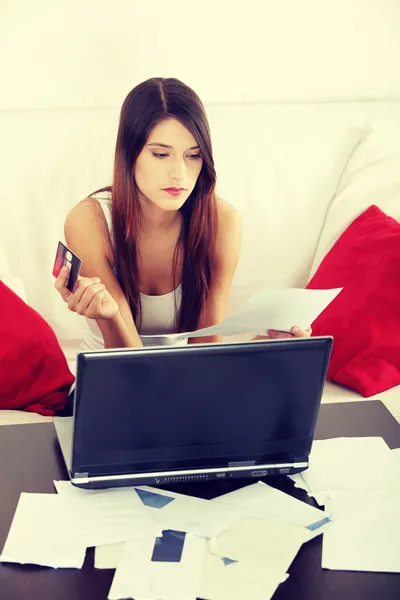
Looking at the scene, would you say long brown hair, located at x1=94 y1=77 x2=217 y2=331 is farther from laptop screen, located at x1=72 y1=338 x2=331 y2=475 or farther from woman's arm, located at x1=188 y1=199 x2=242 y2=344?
laptop screen, located at x1=72 y1=338 x2=331 y2=475

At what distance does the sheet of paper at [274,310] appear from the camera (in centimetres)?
127

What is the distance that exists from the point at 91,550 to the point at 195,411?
23 centimetres

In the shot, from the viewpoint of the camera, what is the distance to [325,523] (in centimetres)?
Answer: 118

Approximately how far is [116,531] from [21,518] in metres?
0.13

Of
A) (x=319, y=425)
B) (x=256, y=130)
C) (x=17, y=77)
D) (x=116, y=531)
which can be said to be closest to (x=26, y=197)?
(x=17, y=77)

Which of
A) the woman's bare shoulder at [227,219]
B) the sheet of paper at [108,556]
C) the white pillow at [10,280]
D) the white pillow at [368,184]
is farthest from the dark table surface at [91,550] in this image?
the white pillow at [368,184]

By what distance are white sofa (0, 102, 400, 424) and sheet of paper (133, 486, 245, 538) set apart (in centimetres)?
109

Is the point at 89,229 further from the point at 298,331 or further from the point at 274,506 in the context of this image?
the point at 274,506

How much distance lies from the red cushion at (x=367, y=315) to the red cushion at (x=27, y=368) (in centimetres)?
64

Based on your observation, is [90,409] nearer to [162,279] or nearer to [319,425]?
[319,425]

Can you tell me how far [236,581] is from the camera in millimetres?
1053

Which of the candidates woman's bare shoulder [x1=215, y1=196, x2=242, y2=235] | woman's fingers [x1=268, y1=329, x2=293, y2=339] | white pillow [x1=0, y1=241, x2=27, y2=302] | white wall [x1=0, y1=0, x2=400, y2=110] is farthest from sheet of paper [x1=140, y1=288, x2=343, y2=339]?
white wall [x1=0, y1=0, x2=400, y2=110]

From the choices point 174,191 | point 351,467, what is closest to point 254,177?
point 174,191

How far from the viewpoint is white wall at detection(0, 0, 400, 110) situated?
93.3 inches
